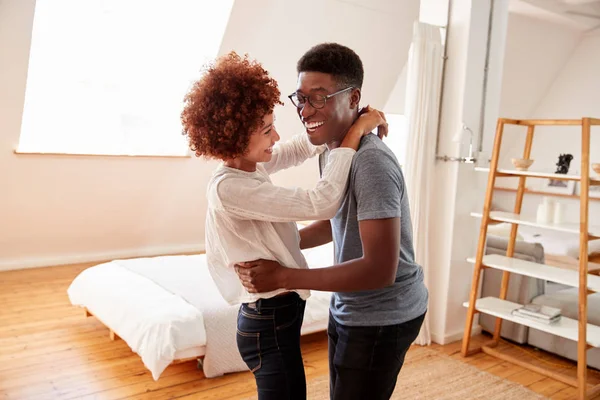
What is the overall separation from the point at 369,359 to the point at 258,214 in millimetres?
440

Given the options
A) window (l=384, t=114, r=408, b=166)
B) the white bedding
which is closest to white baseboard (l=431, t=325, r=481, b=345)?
the white bedding

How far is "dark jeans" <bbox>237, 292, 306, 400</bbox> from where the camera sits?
1.44m

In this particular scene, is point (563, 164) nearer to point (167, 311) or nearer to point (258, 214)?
point (167, 311)

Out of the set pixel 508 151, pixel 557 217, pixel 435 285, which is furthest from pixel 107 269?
pixel 508 151

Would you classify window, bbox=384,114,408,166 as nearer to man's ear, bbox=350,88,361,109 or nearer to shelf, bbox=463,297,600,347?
shelf, bbox=463,297,600,347

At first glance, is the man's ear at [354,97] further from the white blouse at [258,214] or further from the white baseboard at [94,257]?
the white baseboard at [94,257]

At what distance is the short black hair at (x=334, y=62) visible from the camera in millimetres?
1395

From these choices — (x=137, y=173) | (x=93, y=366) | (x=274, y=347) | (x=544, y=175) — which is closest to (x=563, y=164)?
(x=544, y=175)

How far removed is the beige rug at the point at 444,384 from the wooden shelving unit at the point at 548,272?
24 centimetres

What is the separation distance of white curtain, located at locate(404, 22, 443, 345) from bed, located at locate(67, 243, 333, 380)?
29.3 inches

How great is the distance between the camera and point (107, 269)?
3.59 metres

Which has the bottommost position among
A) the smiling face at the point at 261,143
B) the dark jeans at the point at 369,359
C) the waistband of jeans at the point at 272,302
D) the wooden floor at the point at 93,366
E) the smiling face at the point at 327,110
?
the wooden floor at the point at 93,366

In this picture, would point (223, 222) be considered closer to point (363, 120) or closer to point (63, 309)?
point (363, 120)

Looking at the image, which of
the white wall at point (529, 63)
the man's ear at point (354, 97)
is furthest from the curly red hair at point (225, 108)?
the white wall at point (529, 63)
